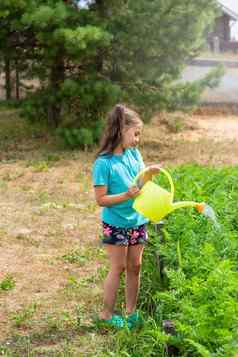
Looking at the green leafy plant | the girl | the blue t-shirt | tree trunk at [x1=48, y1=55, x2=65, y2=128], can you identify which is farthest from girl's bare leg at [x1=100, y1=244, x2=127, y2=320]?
tree trunk at [x1=48, y1=55, x2=65, y2=128]

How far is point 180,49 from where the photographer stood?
11734mm

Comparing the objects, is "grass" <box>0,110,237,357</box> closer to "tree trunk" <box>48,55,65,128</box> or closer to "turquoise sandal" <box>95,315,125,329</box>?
"turquoise sandal" <box>95,315,125,329</box>

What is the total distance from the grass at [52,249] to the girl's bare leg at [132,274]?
0.26 m

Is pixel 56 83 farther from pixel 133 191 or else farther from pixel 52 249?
pixel 133 191

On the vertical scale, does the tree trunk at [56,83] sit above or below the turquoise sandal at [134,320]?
above

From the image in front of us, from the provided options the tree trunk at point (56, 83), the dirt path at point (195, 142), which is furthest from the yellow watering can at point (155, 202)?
the tree trunk at point (56, 83)

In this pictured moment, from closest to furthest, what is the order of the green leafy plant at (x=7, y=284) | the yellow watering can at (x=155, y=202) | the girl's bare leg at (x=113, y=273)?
1. the yellow watering can at (x=155, y=202)
2. the girl's bare leg at (x=113, y=273)
3. the green leafy plant at (x=7, y=284)

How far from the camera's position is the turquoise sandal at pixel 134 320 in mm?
4202

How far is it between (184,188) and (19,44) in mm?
8166

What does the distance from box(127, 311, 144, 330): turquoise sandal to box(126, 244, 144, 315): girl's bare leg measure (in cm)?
11

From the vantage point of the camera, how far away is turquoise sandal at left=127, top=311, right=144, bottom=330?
4202 millimetres

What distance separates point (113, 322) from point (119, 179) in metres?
0.88

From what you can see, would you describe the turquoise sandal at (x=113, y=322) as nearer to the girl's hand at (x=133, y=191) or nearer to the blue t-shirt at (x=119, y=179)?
the blue t-shirt at (x=119, y=179)

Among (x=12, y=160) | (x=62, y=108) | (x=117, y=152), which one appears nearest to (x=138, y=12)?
(x=62, y=108)
